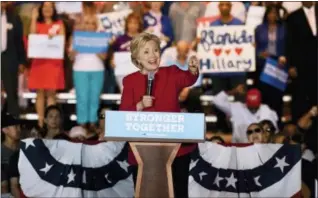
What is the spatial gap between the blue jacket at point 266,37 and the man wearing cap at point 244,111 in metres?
0.64

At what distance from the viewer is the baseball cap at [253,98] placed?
33.2 ft

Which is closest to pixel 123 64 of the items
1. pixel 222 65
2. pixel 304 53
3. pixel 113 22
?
pixel 113 22

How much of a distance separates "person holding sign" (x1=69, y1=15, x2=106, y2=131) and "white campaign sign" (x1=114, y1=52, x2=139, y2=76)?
158mm

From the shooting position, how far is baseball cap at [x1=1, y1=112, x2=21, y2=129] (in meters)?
9.67

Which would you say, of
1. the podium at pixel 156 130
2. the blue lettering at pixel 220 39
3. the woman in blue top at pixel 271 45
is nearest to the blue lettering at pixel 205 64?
the blue lettering at pixel 220 39

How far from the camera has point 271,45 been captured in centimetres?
1059

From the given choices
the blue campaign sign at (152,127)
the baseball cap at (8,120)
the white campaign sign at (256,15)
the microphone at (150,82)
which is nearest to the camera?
the blue campaign sign at (152,127)

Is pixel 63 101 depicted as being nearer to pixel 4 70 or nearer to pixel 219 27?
pixel 4 70

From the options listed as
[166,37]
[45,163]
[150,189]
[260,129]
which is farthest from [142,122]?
[166,37]

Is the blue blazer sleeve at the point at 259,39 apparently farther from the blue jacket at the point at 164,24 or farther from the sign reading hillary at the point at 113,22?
the sign reading hillary at the point at 113,22

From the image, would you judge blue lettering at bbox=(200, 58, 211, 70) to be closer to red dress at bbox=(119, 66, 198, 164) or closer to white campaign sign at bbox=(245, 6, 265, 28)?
white campaign sign at bbox=(245, 6, 265, 28)

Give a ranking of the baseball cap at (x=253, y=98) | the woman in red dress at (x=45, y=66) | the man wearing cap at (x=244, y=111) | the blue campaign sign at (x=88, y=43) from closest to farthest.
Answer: the man wearing cap at (x=244, y=111)
the baseball cap at (x=253, y=98)
the blue campaign sign at (x=88, y=43)
the woman in red dress at (x=45, y=66)

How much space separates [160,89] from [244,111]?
3704 millimetres

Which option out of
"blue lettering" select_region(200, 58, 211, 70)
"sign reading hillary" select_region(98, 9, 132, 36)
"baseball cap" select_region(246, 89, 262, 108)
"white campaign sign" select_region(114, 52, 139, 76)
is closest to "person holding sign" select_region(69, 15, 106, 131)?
"white campaign sign" select_region(114, 52, 139, 76)
